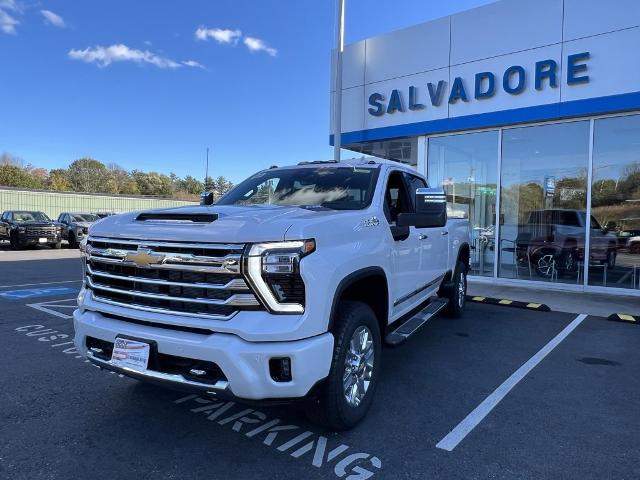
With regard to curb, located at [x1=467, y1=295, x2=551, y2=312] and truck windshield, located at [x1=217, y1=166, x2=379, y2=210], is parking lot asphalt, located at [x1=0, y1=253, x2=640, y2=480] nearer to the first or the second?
truck windshield, located at [x1=217, y1=166, x2=379, y2=210]

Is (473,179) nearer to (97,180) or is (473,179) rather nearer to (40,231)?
(40,231)

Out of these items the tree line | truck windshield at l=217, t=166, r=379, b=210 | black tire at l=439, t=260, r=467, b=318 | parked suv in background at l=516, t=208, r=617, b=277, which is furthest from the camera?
the tree line

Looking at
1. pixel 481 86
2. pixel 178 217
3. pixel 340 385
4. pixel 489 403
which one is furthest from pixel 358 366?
pixel 481 86

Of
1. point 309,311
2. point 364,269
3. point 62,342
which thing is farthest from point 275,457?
point 62,342

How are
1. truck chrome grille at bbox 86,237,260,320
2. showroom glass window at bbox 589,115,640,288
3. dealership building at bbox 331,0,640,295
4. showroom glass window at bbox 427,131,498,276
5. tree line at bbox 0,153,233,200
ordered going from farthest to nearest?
tree line at bbox 0,153,233,200 → showroom glass window at bbox 427,131,498,276 → showroom glass window at bbox 589,115,640,288 → dealership building at bbox 331,0,640,295 → truck chrome grille at bbox 86,237,260,320

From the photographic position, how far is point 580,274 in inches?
393

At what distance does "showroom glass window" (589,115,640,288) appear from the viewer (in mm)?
9547

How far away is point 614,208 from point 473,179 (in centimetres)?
299

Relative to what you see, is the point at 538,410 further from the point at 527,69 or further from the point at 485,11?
the point at 485,11

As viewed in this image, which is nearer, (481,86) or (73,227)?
(481,86)

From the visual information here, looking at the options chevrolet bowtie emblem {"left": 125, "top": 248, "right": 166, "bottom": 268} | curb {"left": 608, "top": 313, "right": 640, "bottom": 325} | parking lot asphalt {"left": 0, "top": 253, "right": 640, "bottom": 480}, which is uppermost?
chevrolet bowtie emblem {"left": 125, "top": 248, "right": 166, "bottom": 268}

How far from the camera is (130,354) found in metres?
3.05

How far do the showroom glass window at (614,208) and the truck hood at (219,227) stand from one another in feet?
27.6

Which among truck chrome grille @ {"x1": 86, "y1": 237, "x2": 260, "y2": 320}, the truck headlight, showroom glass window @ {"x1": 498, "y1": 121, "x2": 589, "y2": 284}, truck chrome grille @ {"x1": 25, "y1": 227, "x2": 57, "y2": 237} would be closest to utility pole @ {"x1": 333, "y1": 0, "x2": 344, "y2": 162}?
showroom glass window @ {"x1": 498, "y1": 121, "x2": 589, "y2": 284}
